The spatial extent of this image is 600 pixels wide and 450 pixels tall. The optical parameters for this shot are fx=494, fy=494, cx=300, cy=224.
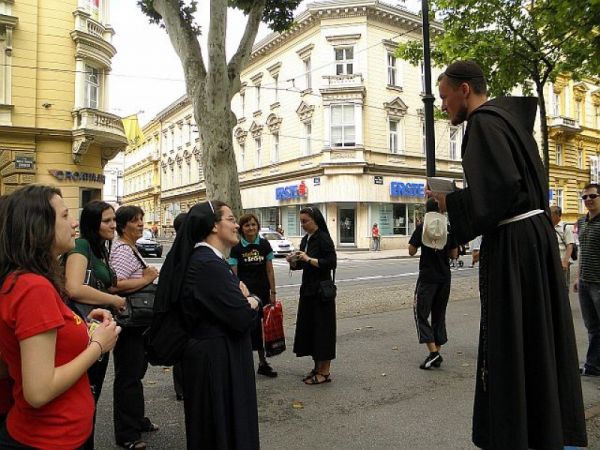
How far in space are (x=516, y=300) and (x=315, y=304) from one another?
3.51 meters

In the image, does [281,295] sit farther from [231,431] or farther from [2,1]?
[2,1]

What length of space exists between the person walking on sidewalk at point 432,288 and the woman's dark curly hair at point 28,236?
4.50 meters

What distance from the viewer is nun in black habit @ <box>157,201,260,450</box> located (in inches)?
111

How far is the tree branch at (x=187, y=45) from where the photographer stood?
7.71 meters

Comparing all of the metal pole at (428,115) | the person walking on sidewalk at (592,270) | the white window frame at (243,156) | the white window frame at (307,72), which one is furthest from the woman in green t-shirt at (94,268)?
the white window frame at (243,156)

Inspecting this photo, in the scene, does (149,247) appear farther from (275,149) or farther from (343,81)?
(343,81)

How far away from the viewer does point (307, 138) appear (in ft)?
111

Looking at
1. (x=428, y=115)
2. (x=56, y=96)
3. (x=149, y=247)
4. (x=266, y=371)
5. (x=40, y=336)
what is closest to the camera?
(x=40, y=336)

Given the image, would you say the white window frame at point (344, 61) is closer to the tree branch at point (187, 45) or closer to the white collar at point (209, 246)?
the tree branch at point (187, 45)

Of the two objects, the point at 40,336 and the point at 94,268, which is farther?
the point at 94,268

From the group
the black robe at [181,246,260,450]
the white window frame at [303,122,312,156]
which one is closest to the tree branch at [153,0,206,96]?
the black robe at [181,246,260,450]

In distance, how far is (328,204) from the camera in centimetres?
3228

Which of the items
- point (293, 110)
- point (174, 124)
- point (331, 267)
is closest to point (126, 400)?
point (331, 267)

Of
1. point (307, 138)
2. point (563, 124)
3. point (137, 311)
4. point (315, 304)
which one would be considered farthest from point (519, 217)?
point (563, 124)
